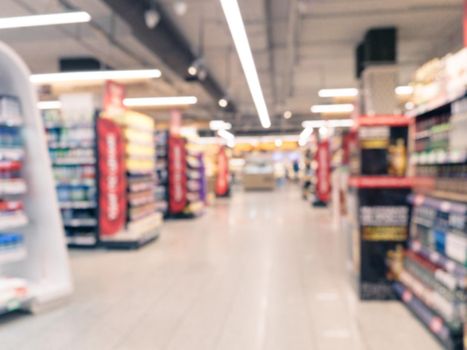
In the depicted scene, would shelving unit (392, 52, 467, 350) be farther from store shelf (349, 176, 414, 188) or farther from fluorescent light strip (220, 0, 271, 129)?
fluorescent light strip (220, 0, 271, 129)

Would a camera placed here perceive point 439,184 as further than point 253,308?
No

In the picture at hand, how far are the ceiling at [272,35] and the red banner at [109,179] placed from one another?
1642mm

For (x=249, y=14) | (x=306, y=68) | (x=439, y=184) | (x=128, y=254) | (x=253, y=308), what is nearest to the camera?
(x=439, y=184)

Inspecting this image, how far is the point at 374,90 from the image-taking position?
27.7ft

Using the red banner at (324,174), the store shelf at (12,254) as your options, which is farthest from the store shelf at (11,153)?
the red banner at (324,174)

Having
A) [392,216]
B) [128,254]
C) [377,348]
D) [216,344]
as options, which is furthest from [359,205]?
[128,254]

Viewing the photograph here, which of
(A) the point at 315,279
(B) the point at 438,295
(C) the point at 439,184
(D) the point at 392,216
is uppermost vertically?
(C) the point at 439,184

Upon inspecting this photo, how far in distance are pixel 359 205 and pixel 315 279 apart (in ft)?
4.37

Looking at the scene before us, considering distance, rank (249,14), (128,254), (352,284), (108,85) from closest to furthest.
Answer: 1. (352,284)
2. (128,254)
3. (249,14)
4. (108,85)

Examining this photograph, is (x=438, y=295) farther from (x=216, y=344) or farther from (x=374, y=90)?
(x=374, y=90)

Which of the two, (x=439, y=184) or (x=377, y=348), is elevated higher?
(x=439, y=184)

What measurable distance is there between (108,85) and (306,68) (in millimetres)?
5333

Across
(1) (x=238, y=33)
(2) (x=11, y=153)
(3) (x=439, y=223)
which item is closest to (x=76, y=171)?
(2) (x=11, y=153)

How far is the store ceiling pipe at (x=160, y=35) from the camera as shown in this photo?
620 centimetres
